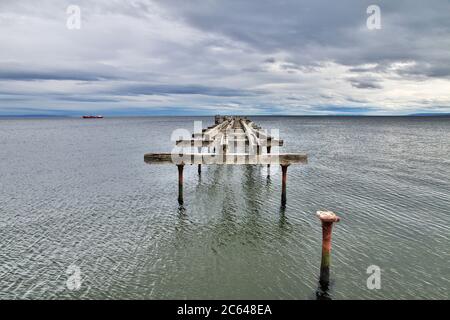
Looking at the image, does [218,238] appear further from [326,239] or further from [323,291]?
[326,239]

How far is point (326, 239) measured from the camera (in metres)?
7.82

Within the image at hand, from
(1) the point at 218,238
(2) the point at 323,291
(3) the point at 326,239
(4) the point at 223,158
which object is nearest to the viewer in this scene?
(3) the point at 326,239

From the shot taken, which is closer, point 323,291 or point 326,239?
point 326,239

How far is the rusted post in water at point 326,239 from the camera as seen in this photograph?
7.57 m

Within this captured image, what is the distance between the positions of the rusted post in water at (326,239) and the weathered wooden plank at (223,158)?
4993mm

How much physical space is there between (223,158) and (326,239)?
5812mm

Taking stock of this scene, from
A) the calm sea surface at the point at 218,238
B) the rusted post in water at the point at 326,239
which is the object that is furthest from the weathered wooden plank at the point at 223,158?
the rusted post in water at the point at 326,239

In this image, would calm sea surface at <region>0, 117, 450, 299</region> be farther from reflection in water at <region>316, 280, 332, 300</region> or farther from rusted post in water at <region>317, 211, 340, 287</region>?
rusted post in water at <region>317, 211, 340, 287</region>

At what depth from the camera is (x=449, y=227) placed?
12.3 m

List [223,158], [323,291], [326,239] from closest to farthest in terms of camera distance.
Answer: [326,239], [323,291], [223,158]

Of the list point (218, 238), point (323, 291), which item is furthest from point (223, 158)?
point (323, 291)

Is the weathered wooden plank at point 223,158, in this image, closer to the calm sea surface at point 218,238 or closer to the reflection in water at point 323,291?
the calm sea surface at point 218,238
